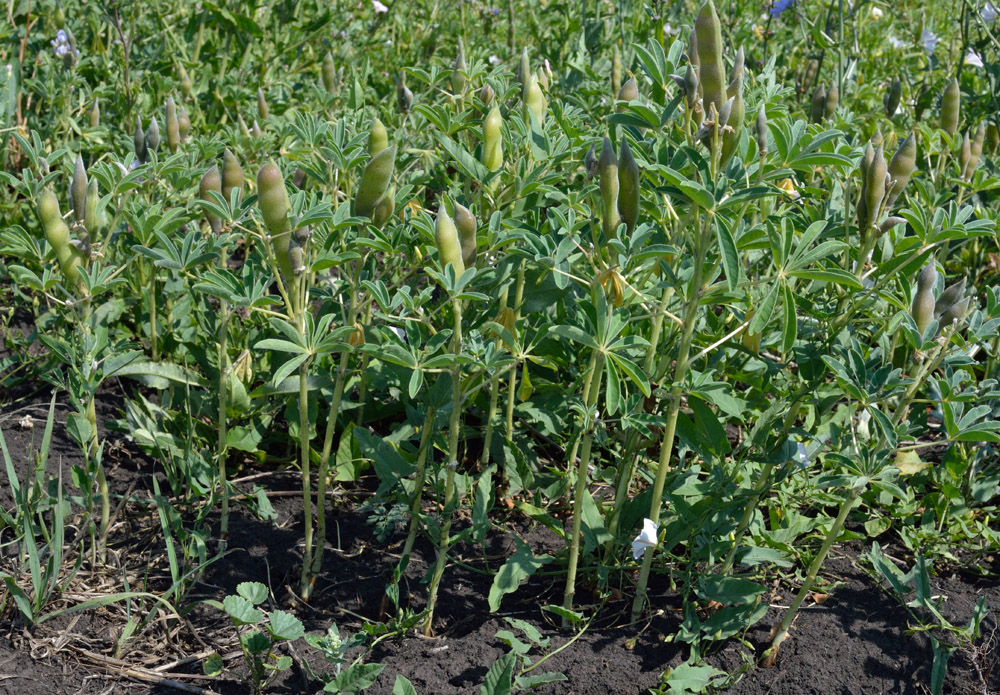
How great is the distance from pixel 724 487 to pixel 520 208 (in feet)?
2.73

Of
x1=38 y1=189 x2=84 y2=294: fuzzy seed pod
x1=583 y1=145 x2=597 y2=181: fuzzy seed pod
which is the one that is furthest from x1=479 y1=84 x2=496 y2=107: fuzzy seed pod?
x1=38 y1=189 x2=84 y2=294: fuzzy seed pod

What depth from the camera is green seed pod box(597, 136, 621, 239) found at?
5.09 ft

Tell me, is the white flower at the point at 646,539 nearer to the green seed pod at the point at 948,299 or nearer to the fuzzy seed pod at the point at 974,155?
the green seed pod at the point at 948,299

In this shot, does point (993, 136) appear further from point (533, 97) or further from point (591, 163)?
point (591, 163)

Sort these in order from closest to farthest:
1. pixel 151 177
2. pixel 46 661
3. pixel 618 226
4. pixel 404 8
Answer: pixel 618 226
pixel 46 661
pixel 151 177
pixel 404 8

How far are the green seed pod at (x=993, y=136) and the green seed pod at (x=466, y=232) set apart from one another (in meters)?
2.32

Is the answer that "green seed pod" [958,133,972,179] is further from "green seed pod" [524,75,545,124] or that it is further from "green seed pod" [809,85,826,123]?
"green seed pod" [524,75,545,124]

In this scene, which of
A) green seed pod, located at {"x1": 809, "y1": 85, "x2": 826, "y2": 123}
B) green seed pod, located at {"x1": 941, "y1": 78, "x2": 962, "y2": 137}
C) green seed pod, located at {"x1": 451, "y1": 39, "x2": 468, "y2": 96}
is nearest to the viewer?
green seed pod, located at {"x1": 451, "y1": 39, "x2": 468, "y2": 96}

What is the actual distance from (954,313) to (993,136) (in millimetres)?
1871

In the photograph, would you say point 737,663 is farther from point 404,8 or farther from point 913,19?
point 913,19

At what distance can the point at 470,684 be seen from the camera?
175 cm

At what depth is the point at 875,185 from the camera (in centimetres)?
171

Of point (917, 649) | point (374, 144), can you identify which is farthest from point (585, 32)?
point (917, 649)

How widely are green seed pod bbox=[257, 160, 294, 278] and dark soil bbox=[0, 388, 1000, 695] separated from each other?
27.1 inches
